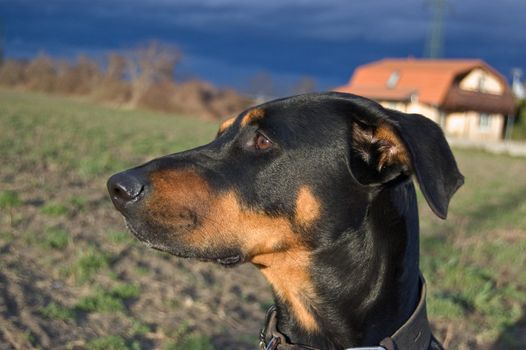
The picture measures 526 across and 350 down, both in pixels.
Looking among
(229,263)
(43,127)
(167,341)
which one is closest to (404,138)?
(229,263)

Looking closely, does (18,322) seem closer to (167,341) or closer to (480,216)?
(167,341)

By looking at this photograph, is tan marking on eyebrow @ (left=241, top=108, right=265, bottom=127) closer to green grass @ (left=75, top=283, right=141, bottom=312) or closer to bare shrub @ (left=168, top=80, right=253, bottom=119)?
green grass @ (left=75, top=283, right=141, bottom=312)

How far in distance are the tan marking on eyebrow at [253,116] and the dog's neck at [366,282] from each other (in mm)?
714

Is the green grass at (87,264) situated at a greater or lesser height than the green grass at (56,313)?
lesser

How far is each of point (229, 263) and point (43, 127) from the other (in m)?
13.9

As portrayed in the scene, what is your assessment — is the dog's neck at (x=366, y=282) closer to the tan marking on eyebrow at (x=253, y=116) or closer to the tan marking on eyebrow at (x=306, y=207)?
the tan marking on eyebrow at (x=306, y=207)

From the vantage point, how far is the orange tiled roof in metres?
40.4

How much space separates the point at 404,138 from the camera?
2.64 meters

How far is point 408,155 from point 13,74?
193 feet

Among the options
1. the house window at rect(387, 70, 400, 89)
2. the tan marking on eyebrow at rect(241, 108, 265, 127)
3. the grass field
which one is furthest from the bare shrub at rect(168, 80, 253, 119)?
the tan marking on eyebrow at rect(241, 108, 265, 127)

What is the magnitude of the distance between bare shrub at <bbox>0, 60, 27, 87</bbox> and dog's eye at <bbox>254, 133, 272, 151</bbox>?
189 ft

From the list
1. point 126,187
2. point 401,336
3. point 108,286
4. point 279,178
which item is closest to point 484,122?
point 108,286

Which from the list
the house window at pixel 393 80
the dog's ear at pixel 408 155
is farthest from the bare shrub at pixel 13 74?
the dog's ear at pixel 408 155

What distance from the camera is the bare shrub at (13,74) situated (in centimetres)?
5538
